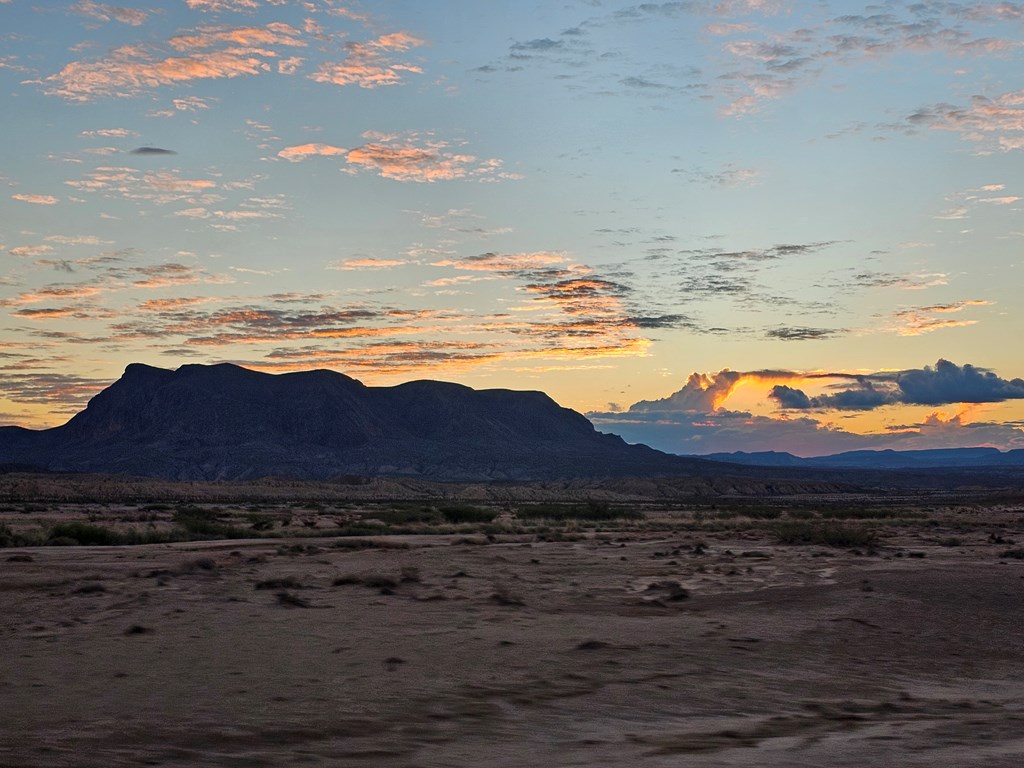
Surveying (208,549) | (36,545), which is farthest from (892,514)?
(36,545)

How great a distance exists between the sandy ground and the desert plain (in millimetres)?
48

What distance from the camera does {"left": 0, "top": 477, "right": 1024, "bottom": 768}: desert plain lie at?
29.8ft

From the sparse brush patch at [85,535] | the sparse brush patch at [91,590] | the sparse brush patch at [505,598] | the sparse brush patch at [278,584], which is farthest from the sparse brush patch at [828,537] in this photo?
the sparse brush patch at [91,590]

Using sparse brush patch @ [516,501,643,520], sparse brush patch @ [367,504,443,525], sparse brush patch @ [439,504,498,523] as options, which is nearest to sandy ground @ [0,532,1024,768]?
sparse brush patch @ [367,504,443,525]

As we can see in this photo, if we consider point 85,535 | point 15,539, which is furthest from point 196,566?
point 85,535

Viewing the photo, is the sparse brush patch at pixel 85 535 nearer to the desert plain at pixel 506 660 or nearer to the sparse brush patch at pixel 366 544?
the desert plain at pixel 506 660

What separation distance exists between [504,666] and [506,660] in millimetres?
369

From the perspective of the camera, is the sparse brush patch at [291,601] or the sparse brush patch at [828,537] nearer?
the sparse brush patch at [291,601]

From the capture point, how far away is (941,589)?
818 inches

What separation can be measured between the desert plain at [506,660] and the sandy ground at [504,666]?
48 mm

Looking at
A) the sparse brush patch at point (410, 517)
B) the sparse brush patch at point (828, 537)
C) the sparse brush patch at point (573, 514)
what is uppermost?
the sparse brush patch at point (828, 537)

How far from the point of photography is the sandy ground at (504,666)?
356 inches

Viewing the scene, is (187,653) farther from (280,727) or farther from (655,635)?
(655,635)

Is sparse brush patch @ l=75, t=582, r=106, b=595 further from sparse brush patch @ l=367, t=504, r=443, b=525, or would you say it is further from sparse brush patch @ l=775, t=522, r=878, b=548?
sparse brush patch @ l=367, t=504, r=443, b=525
